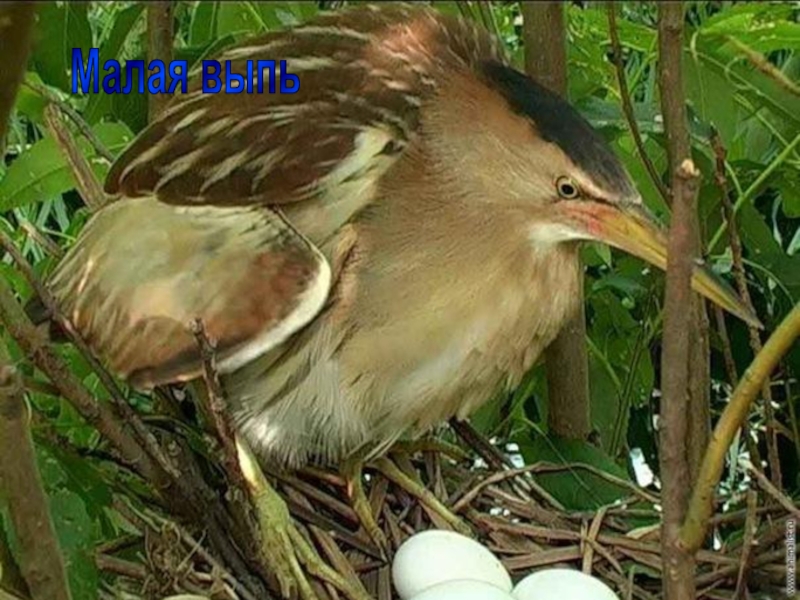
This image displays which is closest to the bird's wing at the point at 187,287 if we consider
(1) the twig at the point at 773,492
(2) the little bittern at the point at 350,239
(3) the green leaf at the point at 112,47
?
(2) the little bittern at the point at 350,239

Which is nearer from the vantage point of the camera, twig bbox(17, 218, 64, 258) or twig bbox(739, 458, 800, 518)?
twig bbox(739, 458, 800, 518)

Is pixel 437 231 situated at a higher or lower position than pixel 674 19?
lower

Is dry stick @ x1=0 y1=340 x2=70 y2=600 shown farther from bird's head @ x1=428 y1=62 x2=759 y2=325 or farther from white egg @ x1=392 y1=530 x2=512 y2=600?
bird's head @ x1=428 y1=62 x2=759 y2=325

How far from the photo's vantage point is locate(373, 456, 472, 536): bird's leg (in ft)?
5.54

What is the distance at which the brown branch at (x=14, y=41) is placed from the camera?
805 mm

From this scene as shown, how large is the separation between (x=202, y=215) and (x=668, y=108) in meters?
0.51

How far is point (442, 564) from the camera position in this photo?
1.50 meters

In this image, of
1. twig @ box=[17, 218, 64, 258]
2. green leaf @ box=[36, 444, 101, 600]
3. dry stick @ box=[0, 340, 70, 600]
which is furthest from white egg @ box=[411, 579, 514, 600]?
twig @ box=[17, 218, 64, 258]

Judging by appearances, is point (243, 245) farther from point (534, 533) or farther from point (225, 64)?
point (534, 533)

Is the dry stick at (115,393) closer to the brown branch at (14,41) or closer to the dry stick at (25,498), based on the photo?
the dry stick at (25,498)

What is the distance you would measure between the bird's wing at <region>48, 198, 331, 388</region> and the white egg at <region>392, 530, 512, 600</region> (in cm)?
25

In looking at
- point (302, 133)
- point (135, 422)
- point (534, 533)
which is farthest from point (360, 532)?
point (302, 133)

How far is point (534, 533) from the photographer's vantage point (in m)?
1.69

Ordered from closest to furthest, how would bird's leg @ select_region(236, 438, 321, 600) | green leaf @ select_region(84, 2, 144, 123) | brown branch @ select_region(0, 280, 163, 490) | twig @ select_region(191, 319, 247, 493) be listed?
twig @ select_region(191, 319, 247, 493) < brown branch @ select_region(0, 280, 163, 490) < bird's leg @ select_region(236, 438, 321, 600) < green leaf @ select_region(84, 2, 144, 123)
